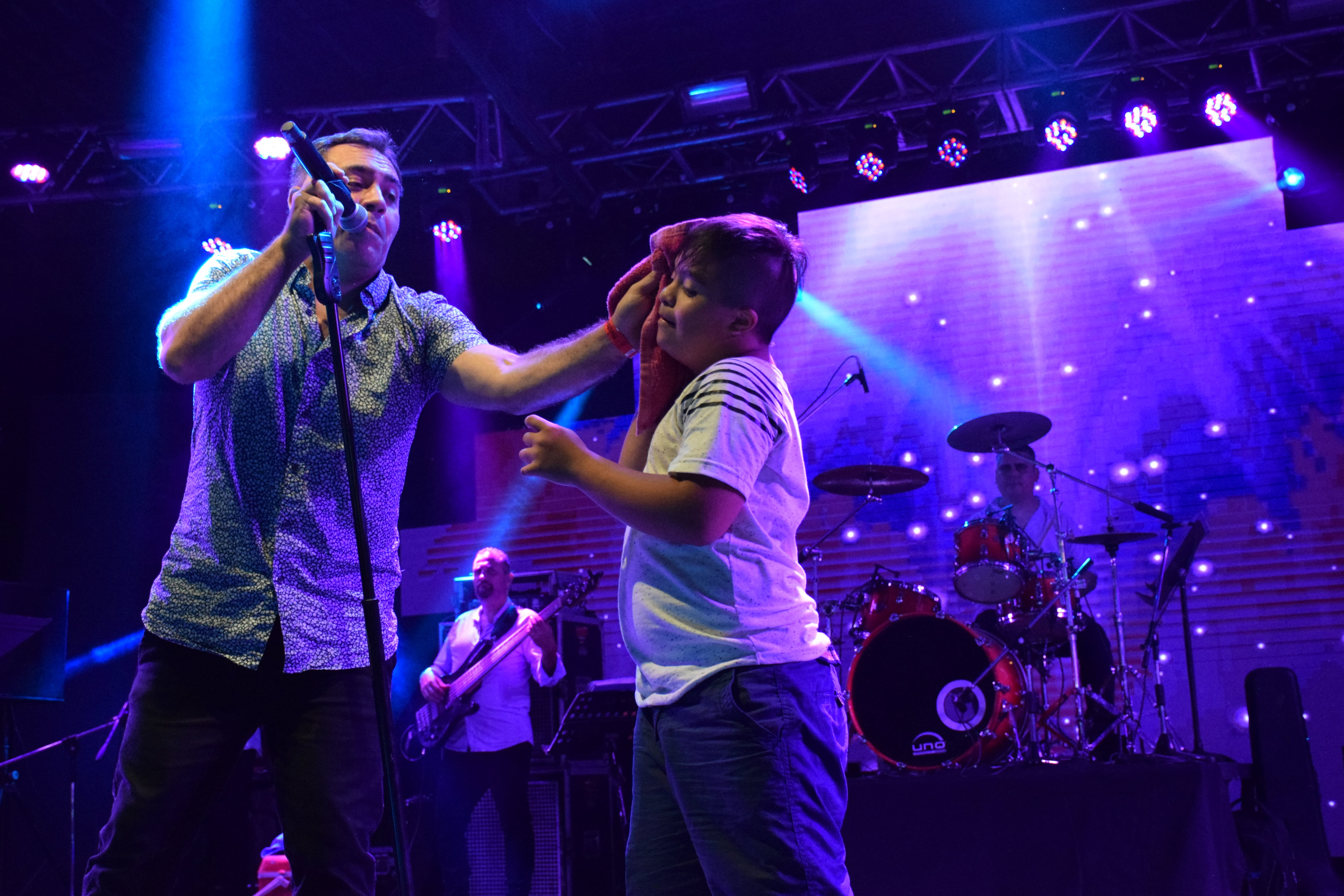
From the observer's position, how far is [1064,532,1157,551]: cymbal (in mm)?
6355

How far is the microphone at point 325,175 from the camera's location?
5.47ft

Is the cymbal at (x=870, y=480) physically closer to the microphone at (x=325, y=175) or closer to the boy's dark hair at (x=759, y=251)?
the boy's dark hair at (x=759, y=251)

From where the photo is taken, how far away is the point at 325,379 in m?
2.08

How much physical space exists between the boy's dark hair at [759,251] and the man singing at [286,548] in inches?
7.2

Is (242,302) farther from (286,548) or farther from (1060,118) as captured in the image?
(1060,118)

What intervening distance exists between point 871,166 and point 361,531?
6291 millimetres

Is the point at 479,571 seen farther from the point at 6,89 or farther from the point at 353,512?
the point at 353,512

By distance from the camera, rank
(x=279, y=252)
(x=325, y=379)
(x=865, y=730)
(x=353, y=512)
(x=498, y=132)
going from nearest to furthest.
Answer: (x=353, y=512), (x=279, y=252), (x=325, y=379), (x=865, y=730), (x=498, y=132)

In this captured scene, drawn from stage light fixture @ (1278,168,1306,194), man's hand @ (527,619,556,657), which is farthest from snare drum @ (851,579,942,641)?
stage light fixture @ (1278,168,1306,194)

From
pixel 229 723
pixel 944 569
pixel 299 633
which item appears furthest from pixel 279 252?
pixel 944 569

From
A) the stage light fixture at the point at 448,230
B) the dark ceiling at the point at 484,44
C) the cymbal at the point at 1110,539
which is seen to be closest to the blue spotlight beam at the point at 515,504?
the stage light fixture at the point at 448,230

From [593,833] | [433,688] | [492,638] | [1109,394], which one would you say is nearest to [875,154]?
[1109,394]

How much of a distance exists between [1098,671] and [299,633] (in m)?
6.03

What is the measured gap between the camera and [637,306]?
2004 millimetres
